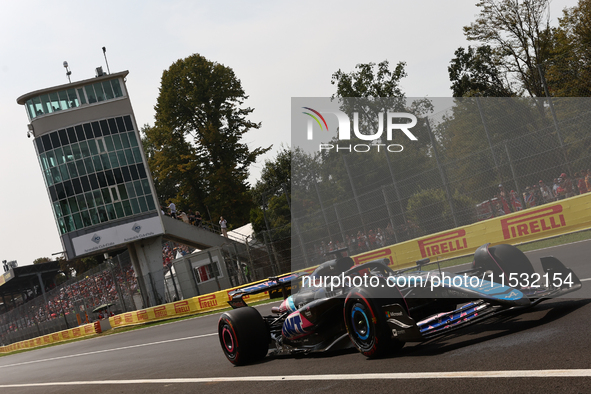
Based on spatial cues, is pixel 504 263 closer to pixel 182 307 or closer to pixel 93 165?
pixel 182 307

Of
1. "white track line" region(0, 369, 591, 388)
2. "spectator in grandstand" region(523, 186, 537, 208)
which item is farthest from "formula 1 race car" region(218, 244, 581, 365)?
"spectator in grandstand" region(523, 186, 537, 208)

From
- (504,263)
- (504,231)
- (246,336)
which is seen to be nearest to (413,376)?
(504,263)

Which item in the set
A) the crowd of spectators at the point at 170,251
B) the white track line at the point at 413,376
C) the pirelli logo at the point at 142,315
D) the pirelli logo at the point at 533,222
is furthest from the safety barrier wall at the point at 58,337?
the white track line at the point at 413,376

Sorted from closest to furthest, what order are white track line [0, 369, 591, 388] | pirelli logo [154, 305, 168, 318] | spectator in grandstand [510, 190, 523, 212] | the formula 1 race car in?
white track line [0, 369, 591, 388], the formula 1 race car, spectator in grandstand [510, 190, 523, 212], pirelli logo [154, 305, 168, 318]

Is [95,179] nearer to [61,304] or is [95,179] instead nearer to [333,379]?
[61,304]

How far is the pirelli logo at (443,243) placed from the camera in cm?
1584

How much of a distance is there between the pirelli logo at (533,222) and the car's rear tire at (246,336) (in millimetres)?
9113

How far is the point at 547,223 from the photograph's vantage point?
1412 cm

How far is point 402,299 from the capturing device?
562cm

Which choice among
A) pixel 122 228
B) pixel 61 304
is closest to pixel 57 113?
pixel 122 228

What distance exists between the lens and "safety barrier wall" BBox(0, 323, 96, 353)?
2857 cm

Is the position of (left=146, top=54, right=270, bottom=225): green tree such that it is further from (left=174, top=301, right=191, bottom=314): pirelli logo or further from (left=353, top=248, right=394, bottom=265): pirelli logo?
A: (left=353, top=248, right=394, bottom=265): pirelli logo

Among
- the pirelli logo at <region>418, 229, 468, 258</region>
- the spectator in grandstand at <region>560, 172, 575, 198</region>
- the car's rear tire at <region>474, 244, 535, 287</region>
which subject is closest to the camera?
the car's rear tire at <region>474, 244, 535, 287</region>

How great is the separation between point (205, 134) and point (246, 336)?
40802 millimetres
